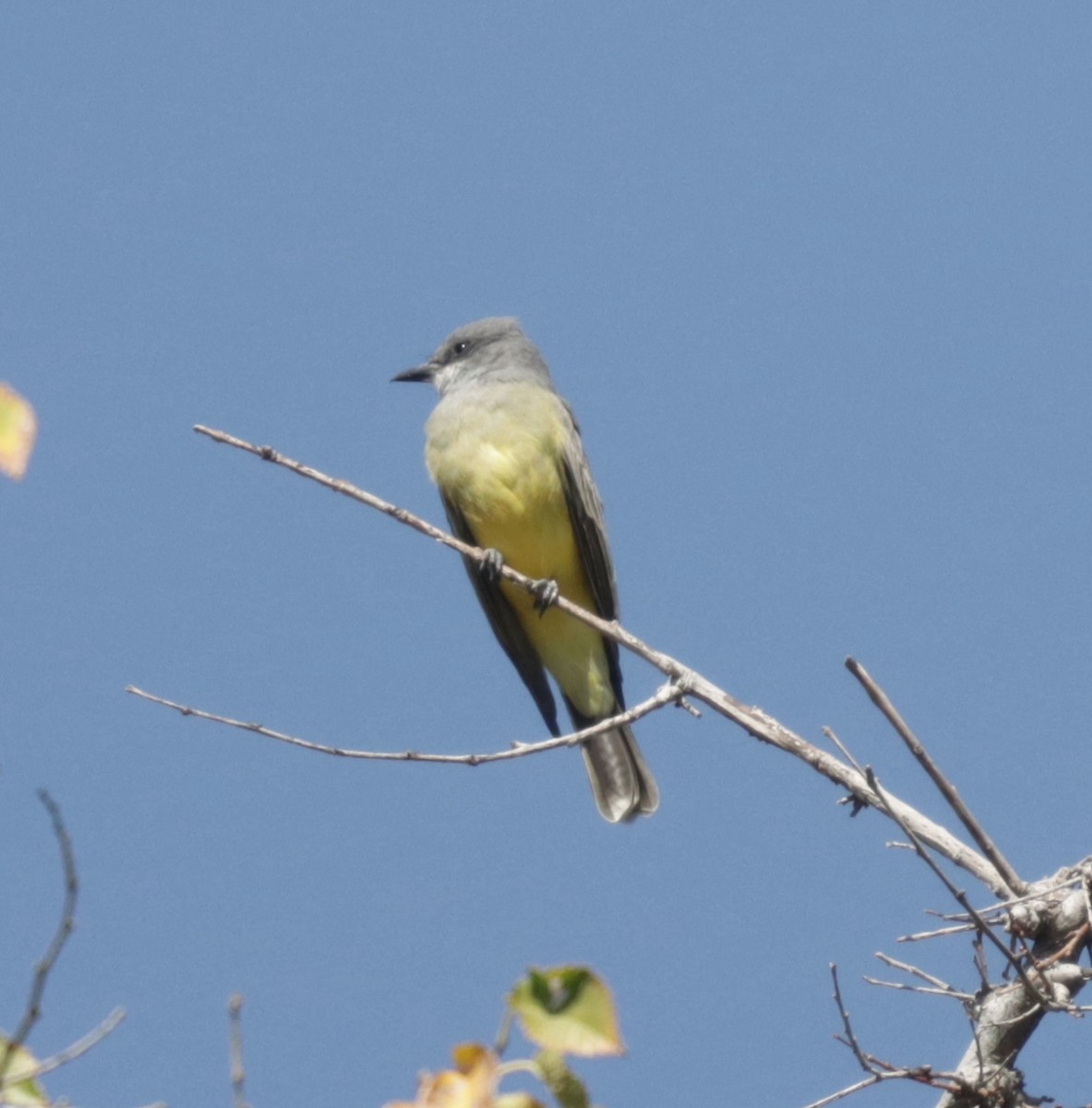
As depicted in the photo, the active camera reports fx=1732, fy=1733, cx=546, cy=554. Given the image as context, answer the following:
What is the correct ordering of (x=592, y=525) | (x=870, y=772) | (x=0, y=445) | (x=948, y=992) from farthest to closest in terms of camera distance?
(x=592, y=525), (x=948, y=992), (x=870, y=772), (x=0, y=445)

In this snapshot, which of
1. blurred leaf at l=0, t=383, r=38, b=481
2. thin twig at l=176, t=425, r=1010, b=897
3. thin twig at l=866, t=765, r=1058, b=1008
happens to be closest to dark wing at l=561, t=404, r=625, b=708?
thin twig at l=176, t=425, r=1010, b=897

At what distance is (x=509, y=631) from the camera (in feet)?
28.3

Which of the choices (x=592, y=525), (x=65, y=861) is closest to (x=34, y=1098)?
(x=65, y=861)

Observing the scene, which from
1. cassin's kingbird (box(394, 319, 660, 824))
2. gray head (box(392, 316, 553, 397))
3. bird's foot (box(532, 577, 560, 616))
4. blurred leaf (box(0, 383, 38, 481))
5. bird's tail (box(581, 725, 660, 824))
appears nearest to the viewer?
blurred leaf (box(0, 383, 38, 481))

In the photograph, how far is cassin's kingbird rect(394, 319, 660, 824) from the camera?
8.15 m

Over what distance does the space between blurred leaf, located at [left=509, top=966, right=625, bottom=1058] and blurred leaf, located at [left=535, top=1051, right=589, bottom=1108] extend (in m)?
0.03

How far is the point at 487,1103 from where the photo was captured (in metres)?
2.10

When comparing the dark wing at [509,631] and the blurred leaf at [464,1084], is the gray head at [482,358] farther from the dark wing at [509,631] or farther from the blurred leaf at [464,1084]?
Answer: the blurred leaf at [464,1084]

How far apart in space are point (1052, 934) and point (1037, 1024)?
270 millimetres

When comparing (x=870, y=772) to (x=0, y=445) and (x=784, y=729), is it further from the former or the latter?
(x=0, y=445)

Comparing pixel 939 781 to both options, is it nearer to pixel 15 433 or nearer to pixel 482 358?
pixel 15 433

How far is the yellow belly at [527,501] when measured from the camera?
26.8 ft

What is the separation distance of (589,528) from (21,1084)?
6095 millimetres

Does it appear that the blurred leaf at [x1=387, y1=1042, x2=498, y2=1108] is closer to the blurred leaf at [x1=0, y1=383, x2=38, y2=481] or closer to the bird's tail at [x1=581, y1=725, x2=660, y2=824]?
the blurred leaf at [x1=0, y1=383, x2=38, y2=481]
